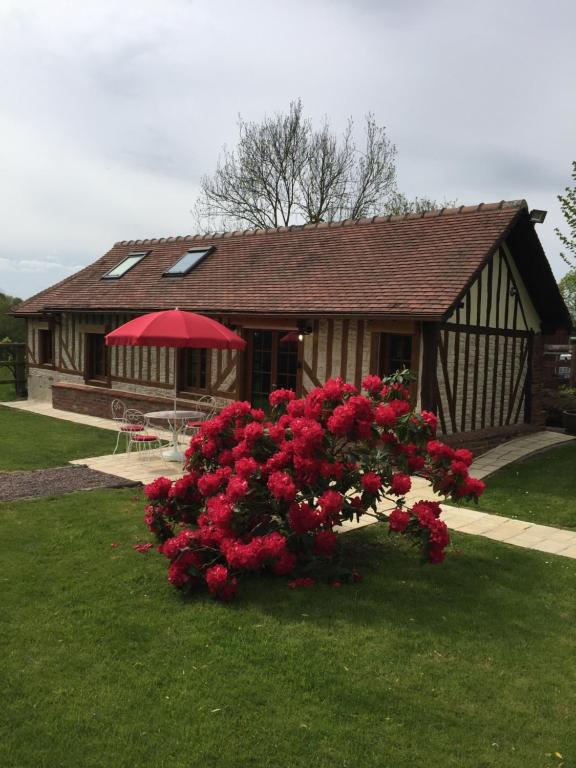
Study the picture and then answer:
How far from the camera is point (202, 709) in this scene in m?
3.33

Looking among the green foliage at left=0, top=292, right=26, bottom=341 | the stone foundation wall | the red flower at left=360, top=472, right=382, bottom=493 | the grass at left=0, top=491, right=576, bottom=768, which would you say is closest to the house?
the stone foundation wall

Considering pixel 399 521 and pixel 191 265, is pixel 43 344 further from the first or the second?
pixel 399 521

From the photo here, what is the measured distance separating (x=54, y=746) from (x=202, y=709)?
738 millimetres

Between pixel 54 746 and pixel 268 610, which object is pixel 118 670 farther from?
pixel 268 610

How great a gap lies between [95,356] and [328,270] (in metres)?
7.34

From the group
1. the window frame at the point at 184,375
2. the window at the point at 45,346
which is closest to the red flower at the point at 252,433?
the window frame at the point at 184,375

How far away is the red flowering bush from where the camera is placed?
4.80 m

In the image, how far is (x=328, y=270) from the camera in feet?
39.2

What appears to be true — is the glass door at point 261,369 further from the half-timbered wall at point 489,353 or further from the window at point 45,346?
the window at point 45,346

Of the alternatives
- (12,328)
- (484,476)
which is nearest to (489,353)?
(484,476)

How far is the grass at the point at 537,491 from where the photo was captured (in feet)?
24.5

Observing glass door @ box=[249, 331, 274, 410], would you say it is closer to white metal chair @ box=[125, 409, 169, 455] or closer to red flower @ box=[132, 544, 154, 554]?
white metal chair @ box=[125, 409, 169, 455]

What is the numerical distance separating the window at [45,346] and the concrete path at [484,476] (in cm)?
502

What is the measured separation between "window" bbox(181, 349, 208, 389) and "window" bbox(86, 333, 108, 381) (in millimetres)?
3263
